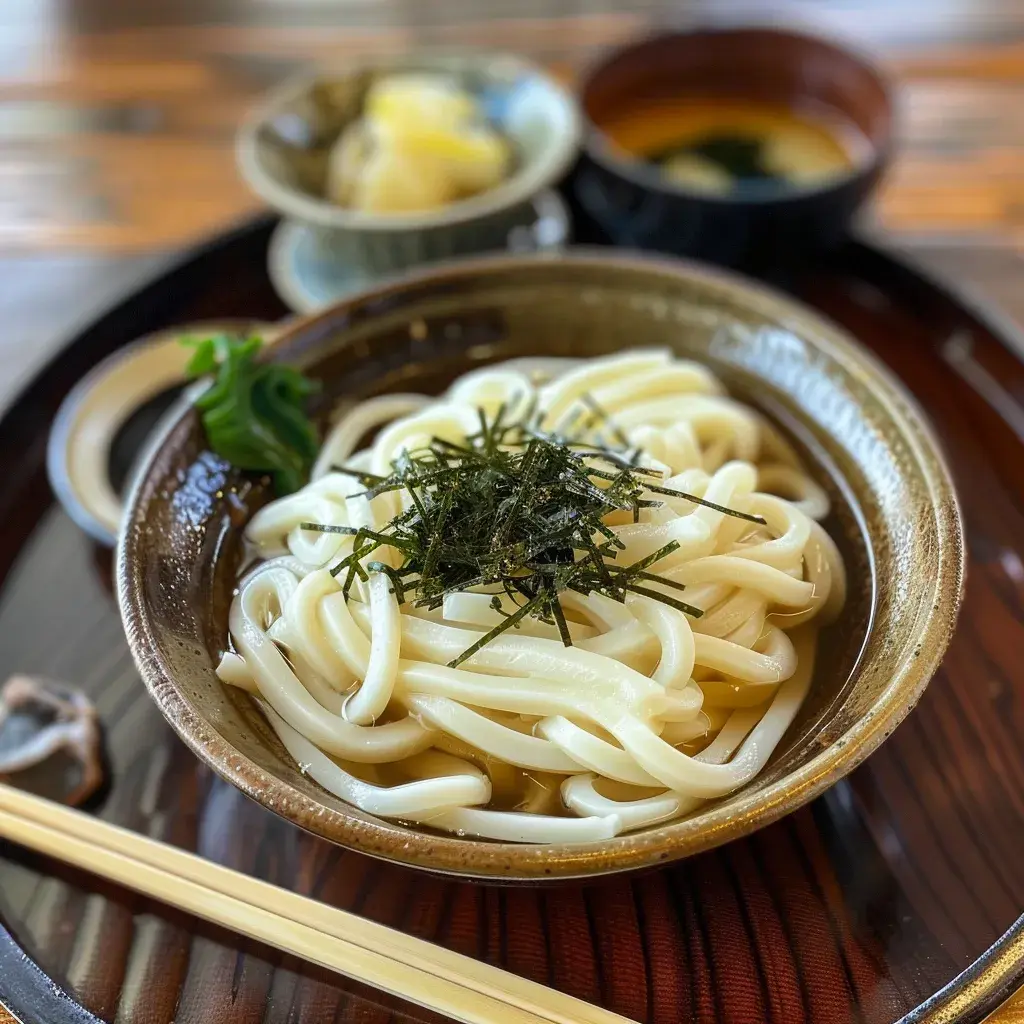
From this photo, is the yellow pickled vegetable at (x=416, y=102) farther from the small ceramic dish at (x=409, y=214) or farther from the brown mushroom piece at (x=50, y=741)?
the brown mushroom piece at (x=50, y=741)

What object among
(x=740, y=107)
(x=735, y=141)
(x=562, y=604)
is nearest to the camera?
(x=562, y=604)

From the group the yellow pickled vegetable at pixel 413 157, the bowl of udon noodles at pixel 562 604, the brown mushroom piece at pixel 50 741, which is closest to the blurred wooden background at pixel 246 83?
the yellow pickled vegetable at pixel 413 157

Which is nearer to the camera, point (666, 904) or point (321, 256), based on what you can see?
point (666, 904)

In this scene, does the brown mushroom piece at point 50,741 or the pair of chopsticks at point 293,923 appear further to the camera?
the brown mushroom piece at point 50,741

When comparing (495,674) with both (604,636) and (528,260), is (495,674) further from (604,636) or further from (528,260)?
(528,260)

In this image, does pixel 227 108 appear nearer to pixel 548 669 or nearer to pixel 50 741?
pixel 50 741

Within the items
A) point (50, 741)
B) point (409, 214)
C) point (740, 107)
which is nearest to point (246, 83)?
point (409, 214)

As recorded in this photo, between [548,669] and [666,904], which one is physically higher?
[548,669]
